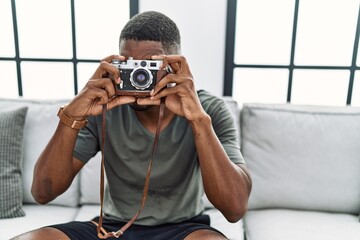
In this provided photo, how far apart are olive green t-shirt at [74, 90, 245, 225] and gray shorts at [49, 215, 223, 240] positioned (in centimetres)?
2

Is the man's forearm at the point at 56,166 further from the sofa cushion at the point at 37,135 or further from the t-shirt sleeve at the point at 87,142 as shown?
the sofa cushion at the point at 37,135

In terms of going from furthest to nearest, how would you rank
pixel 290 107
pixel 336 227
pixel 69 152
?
1. pixel 290 107
2. pixel 336 227
3. pixel 69 152

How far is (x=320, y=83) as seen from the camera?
1.89 m

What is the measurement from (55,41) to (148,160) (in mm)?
1139

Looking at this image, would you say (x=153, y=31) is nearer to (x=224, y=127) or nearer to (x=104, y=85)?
(x=104, y=85)

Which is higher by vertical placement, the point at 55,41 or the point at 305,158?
the point at 55,41

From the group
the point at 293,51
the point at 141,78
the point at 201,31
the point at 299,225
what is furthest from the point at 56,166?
the point at 293,51

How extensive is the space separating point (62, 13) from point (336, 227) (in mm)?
1632

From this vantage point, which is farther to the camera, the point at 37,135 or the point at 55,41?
the point at 55,41

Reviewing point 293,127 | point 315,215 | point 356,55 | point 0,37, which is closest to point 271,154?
point 293,127

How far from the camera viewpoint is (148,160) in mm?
1093

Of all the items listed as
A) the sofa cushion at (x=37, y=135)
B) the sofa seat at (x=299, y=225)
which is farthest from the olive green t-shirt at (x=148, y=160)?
the sofa cushion at (x=37, y=135)

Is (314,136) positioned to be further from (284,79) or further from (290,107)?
(284,79)

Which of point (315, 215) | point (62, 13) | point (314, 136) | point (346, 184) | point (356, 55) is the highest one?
point (62, 13)
